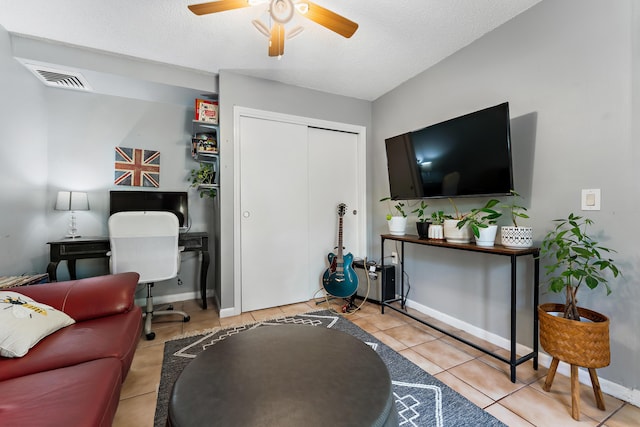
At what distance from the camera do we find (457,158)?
2.03 m

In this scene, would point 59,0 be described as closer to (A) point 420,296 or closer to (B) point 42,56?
(B) point 42,56

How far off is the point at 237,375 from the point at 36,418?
0.53 metres

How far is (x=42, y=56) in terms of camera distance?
2094 millimetres

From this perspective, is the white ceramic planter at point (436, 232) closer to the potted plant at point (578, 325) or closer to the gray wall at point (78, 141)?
the potted plant at point (578, 325)

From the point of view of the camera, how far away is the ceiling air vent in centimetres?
221

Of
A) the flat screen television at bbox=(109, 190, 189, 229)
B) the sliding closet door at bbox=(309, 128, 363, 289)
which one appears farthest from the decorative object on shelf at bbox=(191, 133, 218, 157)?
the sliding closet door at bbox=(309, 128, 363, 289)

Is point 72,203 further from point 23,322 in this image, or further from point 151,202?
point 23,322

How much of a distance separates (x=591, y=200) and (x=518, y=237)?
411 mm

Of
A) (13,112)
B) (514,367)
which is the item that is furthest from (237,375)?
(13,112)

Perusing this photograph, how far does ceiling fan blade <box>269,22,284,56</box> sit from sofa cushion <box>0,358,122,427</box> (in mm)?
1834

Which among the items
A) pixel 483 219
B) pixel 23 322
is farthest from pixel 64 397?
pixel 483 219

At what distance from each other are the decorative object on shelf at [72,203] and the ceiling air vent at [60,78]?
101 cm

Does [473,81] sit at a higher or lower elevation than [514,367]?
higher

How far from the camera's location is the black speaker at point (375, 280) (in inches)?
108
